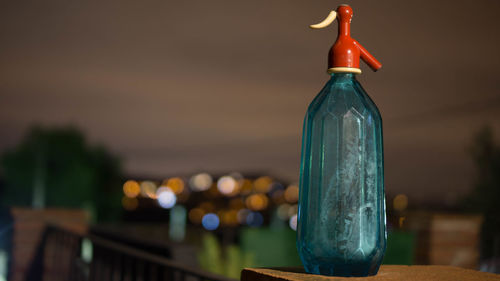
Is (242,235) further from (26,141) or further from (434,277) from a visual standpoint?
(26,141)

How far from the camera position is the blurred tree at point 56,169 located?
5409cm

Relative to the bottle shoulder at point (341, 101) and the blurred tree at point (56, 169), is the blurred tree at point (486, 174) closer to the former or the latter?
the blurred tree at point (56, 169)

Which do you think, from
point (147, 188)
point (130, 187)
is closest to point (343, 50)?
point (130, 187)

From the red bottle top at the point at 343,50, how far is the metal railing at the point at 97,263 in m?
1.51

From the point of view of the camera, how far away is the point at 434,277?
139cm

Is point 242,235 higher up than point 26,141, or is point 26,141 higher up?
point 26,141

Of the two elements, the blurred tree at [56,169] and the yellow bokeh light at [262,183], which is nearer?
the blurred tree at [56,169]

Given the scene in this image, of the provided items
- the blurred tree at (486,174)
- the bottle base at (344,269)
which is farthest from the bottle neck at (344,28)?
the blurred tree at (486,174)

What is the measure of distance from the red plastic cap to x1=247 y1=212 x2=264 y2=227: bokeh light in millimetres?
152286

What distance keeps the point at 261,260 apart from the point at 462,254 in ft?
12.4

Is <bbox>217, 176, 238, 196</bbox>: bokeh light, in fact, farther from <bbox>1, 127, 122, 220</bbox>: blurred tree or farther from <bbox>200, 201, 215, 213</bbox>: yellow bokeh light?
<bbox>1, 127, 122, 220</bbox>: blurred tree

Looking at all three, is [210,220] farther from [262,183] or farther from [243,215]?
[262,183]

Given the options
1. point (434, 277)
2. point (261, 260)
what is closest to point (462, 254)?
point (261, 260)

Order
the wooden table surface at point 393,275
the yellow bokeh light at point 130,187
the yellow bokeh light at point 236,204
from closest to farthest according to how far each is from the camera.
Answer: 1. the wooden table surface at point 393,275
2. the yellow bokeh light at point 130,187
3. the yellow bokeh light at point 236,204
